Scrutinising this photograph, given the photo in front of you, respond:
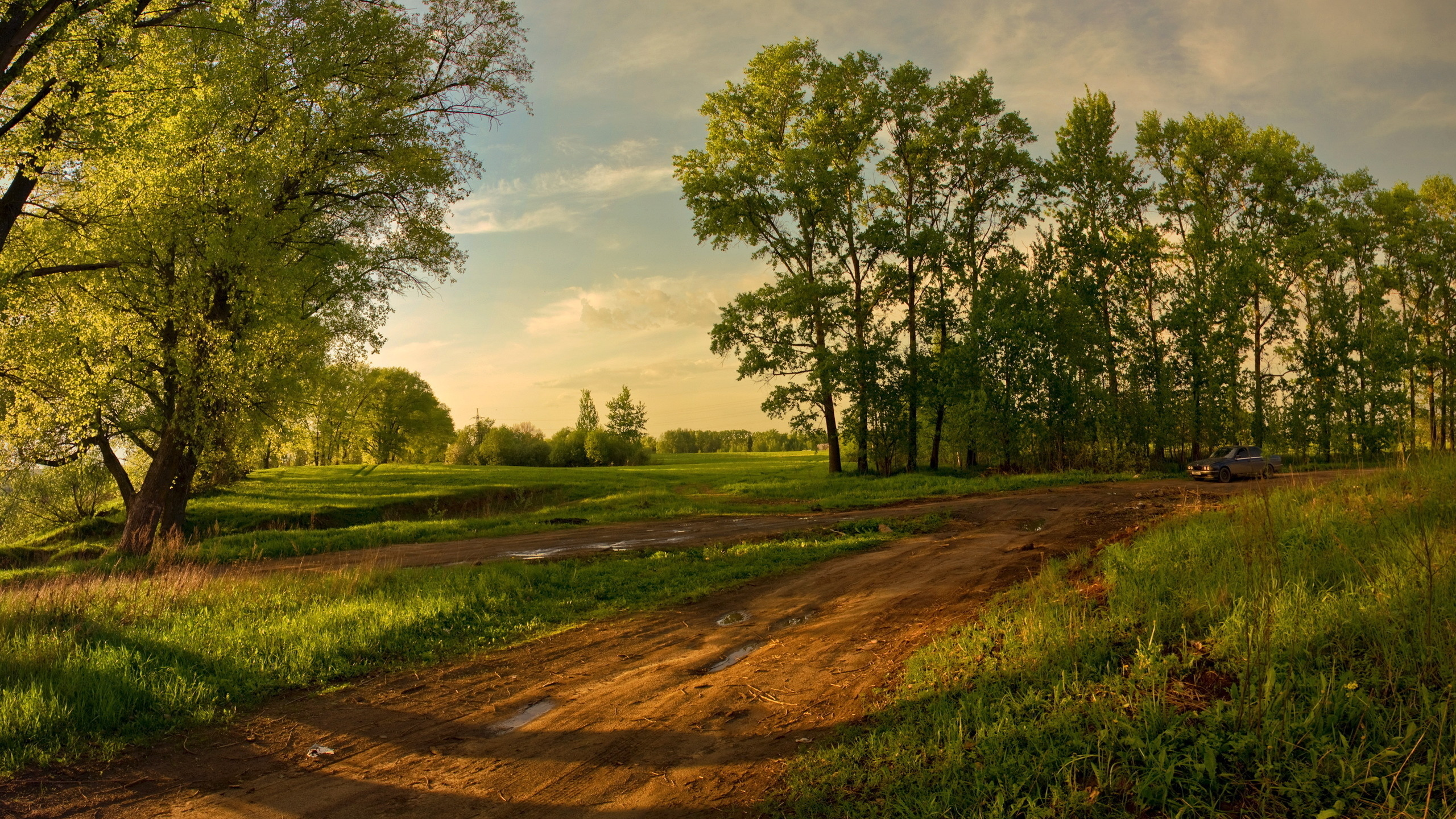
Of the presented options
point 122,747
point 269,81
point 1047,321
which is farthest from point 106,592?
point 1047,321

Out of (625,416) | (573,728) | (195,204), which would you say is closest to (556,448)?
(625,416)

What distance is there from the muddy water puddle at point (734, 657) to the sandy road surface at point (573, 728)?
0.09ft

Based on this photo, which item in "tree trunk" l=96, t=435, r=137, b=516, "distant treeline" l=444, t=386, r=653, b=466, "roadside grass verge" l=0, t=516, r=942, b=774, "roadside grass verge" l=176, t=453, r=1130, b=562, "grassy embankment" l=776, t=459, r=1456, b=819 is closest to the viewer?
"grassy embankment" l=776, t=459, r=1456, b=819

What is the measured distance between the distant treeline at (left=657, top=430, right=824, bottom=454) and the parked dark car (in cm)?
9815

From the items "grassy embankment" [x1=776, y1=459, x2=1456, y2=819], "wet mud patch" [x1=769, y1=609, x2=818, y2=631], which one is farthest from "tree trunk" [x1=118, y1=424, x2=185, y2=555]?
"grassy embankment" [x1=776, y1=459, x2=1456, y2=819]

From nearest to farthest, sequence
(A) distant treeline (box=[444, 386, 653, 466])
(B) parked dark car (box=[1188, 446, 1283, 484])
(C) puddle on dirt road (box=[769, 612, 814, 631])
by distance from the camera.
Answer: (C) puddle on dirt road (box=[769, 612, 814, 631]) → (B) parked dark car (box=[1188, 446, 1283, 484]) → (A) distant treeline (box=[444, 386, 653, 466])

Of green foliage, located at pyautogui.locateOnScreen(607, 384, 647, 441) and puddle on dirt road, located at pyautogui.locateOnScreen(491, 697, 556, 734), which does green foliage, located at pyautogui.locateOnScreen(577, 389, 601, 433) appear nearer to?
green foliage, located at pyautogui.locateOnScreen(607, 384, 647, 441)

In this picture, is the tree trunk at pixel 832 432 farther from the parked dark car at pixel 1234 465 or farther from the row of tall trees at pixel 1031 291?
the parked dark car at pixel 1234 465

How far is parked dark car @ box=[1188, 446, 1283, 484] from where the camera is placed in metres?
26.4

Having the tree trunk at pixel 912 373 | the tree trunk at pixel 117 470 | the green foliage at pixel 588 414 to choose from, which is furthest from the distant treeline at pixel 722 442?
the tree trunk at pixel 117 470

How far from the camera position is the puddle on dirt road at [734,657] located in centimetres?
728

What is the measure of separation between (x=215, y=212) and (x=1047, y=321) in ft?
108

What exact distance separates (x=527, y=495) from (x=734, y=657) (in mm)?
32912

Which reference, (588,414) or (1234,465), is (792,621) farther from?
(588,414)
